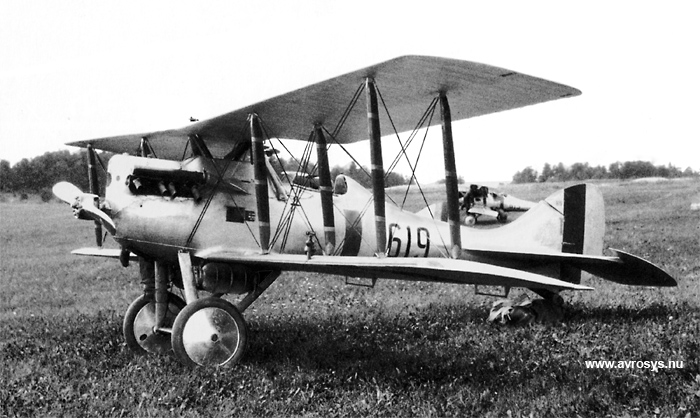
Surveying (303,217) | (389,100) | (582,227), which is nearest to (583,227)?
(582,227)

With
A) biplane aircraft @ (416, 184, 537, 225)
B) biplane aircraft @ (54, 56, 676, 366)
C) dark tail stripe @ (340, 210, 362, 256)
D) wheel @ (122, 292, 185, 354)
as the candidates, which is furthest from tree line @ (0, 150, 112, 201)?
biplane aircraft @ (416, 184, 537, 225)

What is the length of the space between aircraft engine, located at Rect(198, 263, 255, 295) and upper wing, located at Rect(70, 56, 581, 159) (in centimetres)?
157

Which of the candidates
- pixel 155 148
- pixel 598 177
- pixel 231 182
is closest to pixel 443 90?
pixel 231 182

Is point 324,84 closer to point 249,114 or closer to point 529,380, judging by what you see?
point 249,114

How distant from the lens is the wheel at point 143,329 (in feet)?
24.0

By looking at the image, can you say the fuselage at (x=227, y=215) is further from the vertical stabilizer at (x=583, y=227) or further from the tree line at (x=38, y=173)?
the tree line at (x=38, y=173)

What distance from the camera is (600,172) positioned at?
25.9 m

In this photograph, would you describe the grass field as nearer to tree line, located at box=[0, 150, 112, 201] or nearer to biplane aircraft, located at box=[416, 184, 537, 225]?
tree line, located at box=[0, 150, 112, 201]

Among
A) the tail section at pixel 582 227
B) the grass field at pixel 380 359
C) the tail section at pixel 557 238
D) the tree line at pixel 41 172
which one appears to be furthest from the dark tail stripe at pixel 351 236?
the tree line at pixel 41 172

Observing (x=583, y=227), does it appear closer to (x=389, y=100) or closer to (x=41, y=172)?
(x=389, y=100)

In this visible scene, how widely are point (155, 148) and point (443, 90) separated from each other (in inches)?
175

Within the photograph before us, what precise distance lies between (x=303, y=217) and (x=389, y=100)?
1.87 meters

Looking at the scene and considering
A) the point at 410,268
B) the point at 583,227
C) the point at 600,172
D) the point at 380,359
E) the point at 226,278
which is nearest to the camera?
the point at 410,268

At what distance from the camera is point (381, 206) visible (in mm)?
5699
